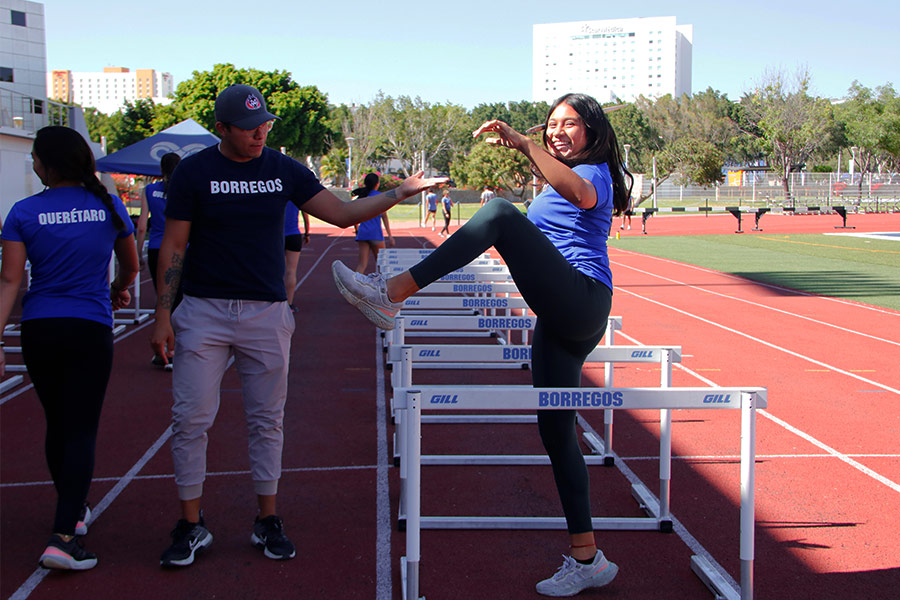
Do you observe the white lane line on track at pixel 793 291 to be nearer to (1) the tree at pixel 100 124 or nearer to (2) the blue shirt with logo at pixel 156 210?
(2) the blue shirt with logo at pixel 156 210

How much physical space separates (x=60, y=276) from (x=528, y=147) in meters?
2.15

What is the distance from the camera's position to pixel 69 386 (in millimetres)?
3666

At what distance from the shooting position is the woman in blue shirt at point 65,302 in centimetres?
363

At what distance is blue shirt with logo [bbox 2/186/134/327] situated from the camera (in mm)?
3639

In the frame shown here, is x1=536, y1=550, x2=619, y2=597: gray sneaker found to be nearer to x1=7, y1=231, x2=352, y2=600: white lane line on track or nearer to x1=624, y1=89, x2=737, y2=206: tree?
x1=7, y1=231, x2=352, y2=600: white lane line on track

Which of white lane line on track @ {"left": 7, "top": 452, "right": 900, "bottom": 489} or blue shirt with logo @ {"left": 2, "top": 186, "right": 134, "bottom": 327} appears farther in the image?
white lane line on track @ {"left": 7, "top": 452, "right": 900, "bottom": 489}

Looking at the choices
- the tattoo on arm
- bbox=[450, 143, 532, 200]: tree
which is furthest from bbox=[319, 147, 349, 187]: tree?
the tattoo on arm

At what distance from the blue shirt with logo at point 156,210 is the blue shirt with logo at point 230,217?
4.42 meters

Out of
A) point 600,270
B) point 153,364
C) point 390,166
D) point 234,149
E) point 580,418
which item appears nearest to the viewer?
point 600,270

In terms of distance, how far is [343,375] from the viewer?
7.85 m

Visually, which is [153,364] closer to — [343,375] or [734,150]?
[343,375]

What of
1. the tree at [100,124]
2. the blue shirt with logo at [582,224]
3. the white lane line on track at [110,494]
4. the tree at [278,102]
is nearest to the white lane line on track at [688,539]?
the blue shirt with logo at [582,224]

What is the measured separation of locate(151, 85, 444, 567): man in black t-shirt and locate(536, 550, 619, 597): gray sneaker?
1158 mm

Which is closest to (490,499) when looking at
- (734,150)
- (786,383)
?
(786,383)
